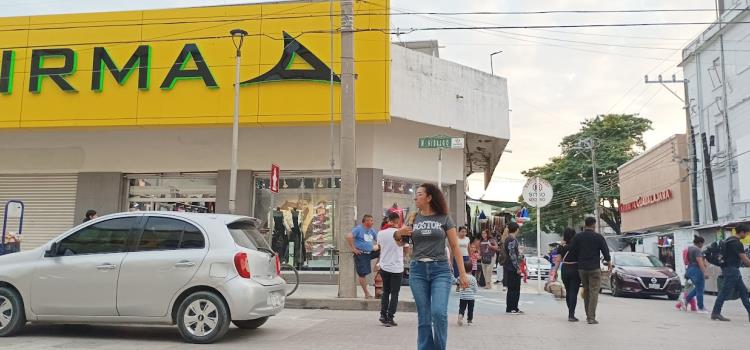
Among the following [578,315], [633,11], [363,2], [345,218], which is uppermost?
[363,2]

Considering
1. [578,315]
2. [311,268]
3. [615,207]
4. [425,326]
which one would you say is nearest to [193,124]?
[311,268]

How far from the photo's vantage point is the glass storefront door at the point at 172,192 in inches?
648

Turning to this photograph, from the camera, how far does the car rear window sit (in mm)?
7352

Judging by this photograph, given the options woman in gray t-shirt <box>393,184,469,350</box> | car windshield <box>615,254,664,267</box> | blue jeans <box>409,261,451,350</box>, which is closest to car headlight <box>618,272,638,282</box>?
car windshield <box>615,254,664,267</box>

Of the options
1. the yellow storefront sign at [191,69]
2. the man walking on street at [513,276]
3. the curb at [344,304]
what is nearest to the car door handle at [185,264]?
the curb at [344,304]

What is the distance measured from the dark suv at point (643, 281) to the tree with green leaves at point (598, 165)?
2535cm

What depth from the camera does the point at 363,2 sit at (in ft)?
47.7

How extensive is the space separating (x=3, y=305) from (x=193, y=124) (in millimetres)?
7967

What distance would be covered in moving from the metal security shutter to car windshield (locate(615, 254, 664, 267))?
16.4 m

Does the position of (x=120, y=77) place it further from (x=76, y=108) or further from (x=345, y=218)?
(x=345, y=218)

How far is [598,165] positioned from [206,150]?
3405cm

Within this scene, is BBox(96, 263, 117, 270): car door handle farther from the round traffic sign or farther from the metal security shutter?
the metal security shutter

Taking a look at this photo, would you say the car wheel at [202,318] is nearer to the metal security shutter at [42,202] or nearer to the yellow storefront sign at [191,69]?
the yellow storefront sign at [191,69]

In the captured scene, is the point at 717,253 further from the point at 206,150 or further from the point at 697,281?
the point at 206,150
